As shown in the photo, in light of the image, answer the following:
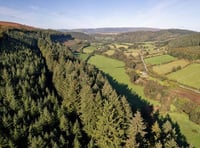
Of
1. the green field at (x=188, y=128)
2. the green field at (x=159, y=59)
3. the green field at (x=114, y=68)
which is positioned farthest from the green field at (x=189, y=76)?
the green field at (x=188, y=128)

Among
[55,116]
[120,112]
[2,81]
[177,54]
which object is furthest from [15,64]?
[177,54]

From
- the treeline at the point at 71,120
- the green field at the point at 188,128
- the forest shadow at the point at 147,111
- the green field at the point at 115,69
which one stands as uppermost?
the treeline at the point at 71,120

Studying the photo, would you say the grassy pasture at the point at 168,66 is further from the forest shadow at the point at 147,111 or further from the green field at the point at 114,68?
the forest shadow at the point at 147,111

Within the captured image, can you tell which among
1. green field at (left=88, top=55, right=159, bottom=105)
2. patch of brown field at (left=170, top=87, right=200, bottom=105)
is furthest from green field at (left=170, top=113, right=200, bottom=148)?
green field at (left=88, top=55, right=159, bottom=105)

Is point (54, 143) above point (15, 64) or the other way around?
the other way around

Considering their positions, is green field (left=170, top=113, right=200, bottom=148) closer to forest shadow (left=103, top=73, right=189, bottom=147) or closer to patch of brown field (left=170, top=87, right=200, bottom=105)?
forest shadow (left=103, top=73, right=189, bottom=147)

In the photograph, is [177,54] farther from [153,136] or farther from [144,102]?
[153,136]
